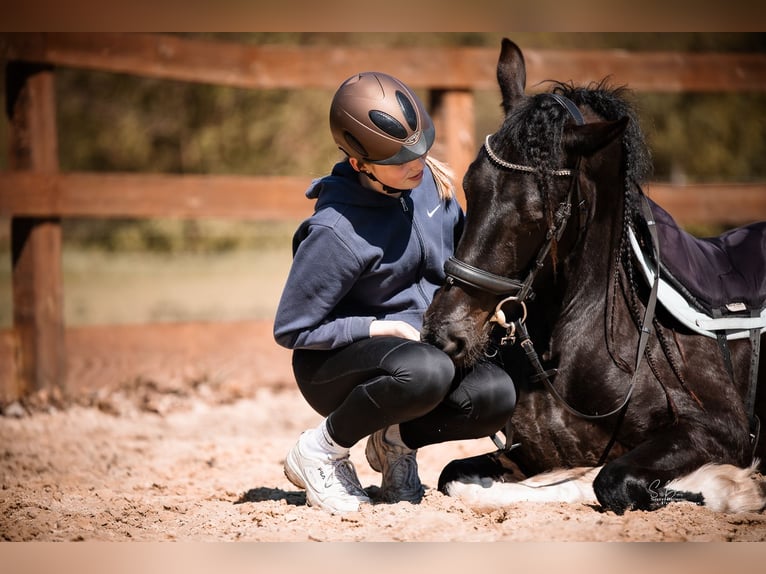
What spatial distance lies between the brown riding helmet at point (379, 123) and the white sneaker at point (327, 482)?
43.2 inches

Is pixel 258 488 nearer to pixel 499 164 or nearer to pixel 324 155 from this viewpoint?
pixel 499 164

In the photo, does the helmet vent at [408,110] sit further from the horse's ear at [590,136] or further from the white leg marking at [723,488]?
the white leg marking at [723,488]

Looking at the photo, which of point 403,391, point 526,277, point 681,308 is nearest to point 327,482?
point 403,391

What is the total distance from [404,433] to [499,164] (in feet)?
3.44

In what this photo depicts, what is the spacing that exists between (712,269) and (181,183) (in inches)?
161

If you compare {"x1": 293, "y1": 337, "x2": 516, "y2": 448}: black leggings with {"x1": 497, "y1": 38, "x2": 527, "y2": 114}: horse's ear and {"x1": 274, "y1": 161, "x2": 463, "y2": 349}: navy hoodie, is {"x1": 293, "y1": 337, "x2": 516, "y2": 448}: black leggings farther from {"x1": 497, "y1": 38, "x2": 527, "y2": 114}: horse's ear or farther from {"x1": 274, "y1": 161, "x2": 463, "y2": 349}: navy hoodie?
{"x1": 497, "y1": 38, "x2": 527, "y2": 114}: horse's ear

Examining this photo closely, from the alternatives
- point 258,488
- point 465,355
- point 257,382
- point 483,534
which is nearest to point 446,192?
point 465,355

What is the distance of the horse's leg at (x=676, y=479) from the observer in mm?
2594

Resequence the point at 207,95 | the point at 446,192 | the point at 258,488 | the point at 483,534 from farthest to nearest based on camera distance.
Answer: the point at 207,95 < the point at 258,488 < the point at 446,192 < the point at 483,534

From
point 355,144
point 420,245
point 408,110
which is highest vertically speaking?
point 408,110

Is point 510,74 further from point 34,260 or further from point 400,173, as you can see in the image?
point 34,260

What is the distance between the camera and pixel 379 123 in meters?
2.70

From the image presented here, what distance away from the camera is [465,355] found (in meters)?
2.68

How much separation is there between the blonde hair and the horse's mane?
1.43 ft
